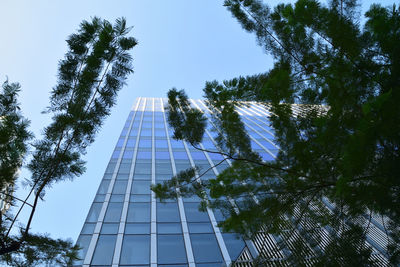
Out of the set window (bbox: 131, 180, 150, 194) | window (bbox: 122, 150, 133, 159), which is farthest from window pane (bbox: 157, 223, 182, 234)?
window (bbox: 122, 150, 133, 159)

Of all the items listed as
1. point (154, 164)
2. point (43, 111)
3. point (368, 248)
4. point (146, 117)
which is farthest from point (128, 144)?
point (368, 248)

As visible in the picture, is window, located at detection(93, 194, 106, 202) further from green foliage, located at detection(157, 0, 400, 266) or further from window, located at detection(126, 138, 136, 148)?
green foliage, located at detection(157, 0, 400, 266)

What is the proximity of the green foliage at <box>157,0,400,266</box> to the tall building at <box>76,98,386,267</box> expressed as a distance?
2.01 ft

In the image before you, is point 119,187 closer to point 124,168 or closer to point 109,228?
point 124,168

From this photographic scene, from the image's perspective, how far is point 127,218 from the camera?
948 cm

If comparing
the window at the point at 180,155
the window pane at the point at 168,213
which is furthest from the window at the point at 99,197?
the window at the point at 180,155

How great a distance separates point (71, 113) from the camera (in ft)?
12.2

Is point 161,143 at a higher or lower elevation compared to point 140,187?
higher

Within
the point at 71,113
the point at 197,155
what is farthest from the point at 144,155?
the point at 71,113

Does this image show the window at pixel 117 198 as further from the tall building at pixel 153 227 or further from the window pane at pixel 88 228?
the window pane at pixel 88 228

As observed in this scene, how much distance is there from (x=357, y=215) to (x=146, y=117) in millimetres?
21236

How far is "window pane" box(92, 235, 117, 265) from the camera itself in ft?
24.2

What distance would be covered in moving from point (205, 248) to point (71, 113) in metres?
6.02

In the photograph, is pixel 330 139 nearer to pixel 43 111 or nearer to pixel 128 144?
pixel 43 111
